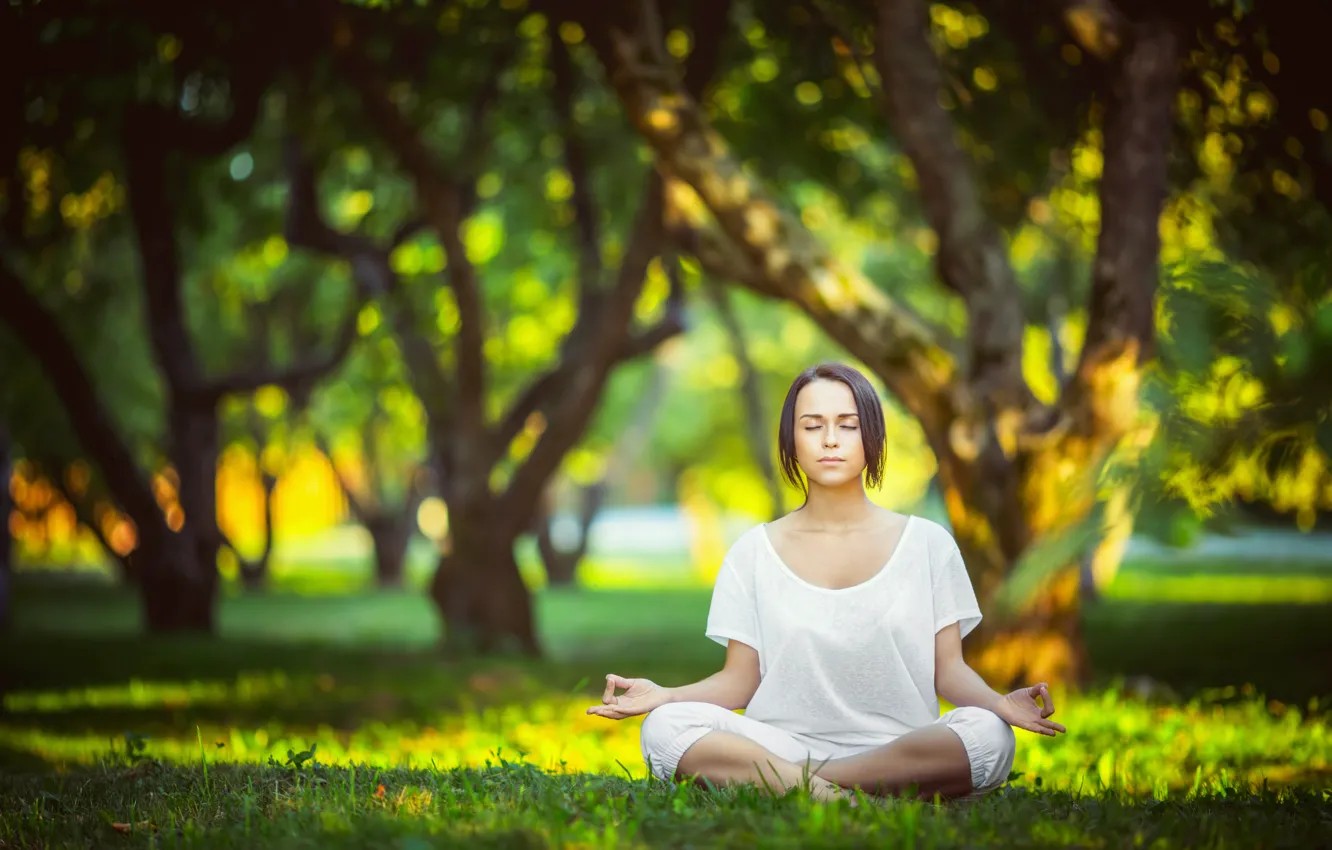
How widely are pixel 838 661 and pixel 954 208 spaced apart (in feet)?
16.6

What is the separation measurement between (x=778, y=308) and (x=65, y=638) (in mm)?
18256

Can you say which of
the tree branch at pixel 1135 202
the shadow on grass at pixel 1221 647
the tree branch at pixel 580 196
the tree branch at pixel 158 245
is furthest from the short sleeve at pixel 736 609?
the tree branch at pixel 158 245

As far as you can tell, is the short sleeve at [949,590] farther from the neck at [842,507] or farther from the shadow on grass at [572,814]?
the shadow on grass at [572,814]

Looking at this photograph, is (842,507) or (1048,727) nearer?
(1048,727)

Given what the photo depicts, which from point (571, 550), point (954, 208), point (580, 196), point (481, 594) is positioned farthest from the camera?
point (571, 550)

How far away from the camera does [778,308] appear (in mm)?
29625

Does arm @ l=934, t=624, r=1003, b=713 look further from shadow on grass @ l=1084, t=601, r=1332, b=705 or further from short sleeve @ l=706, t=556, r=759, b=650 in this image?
shadow on grass @ l=1084, t=601, r=1332, b=705

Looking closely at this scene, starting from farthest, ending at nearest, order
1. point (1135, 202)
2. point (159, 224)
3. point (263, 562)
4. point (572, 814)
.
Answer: point (263, 562) < point (159, 224) < point (1135, 202) < point (572, 814)

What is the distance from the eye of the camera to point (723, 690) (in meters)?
4.23

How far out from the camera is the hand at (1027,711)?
376cm

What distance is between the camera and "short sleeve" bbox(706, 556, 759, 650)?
4246 millimetres

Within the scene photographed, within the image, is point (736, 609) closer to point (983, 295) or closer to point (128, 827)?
point (128, 827)

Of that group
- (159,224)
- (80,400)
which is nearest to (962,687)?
(159,224)

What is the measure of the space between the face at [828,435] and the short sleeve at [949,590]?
37 centimetres
